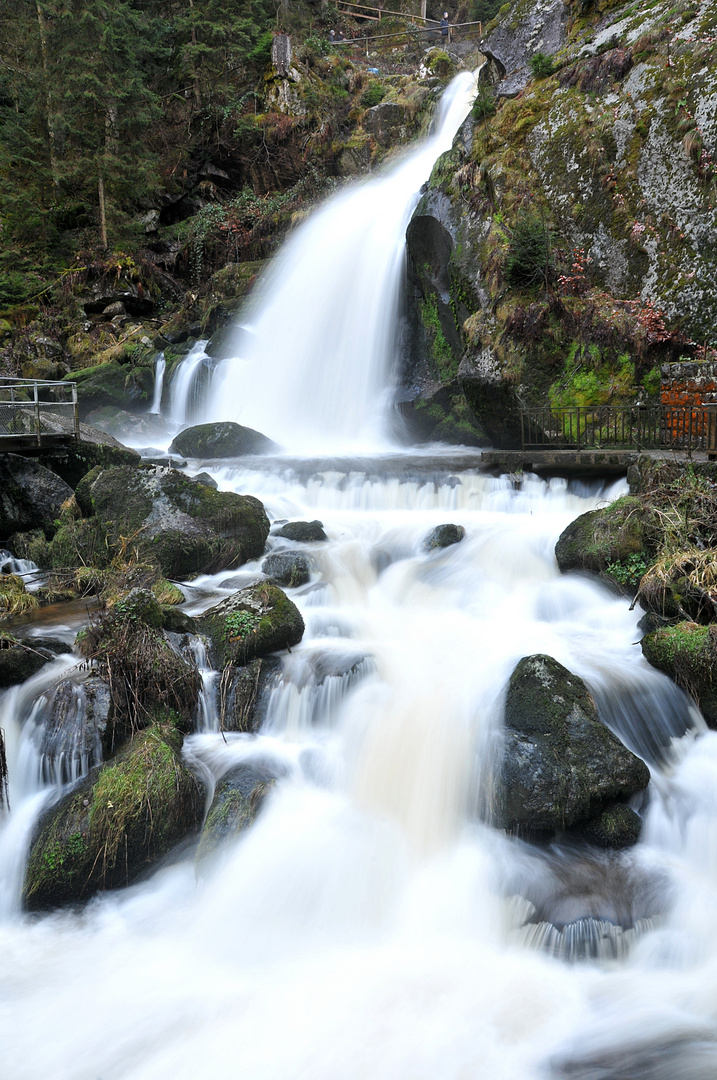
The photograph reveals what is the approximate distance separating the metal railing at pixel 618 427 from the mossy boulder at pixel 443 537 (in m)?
2.51

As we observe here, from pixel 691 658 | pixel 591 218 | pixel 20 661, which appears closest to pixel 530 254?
pixel 591 218

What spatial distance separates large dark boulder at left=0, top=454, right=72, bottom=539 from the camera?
35.7 feet

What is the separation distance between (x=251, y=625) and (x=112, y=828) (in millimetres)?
2339

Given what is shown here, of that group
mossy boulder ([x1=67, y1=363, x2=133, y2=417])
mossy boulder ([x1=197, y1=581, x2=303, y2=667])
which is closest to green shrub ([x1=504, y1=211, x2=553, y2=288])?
mossy boulder ([x1=197, y1=581, x2=303, y2=667])

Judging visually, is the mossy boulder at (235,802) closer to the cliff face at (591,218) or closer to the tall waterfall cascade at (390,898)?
the tall waterfall cascade at (390,898)

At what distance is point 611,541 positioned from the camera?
26.0 ft

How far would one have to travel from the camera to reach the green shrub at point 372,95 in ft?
87.3

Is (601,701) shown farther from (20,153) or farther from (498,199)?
(20,153)

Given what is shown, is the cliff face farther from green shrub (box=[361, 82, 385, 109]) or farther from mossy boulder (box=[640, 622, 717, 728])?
green shrub (box=[361, 82, 385, 109])

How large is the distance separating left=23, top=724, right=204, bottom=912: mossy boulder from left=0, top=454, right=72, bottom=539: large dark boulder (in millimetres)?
6758

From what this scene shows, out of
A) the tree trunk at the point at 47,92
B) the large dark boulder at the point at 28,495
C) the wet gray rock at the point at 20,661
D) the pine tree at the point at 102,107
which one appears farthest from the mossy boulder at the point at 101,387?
the wet gray rock at the point at 20,661

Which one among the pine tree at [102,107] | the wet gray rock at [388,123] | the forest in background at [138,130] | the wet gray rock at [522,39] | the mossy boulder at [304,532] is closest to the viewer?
the mossy boulder at [304,532]

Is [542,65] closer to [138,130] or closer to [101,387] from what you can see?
[101,387]

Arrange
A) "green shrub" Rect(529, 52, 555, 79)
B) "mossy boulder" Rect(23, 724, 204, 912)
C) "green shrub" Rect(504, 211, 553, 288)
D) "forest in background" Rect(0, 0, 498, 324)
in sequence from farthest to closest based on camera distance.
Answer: "forest in background" Rect(0, 0, 498, 324)
"green shrub" Rect(529, 52, 555, 79)
"green shrub" Rect(504, 211, 553, 288)
"mossy boulder" Rect(23, 724, 204, 912)
